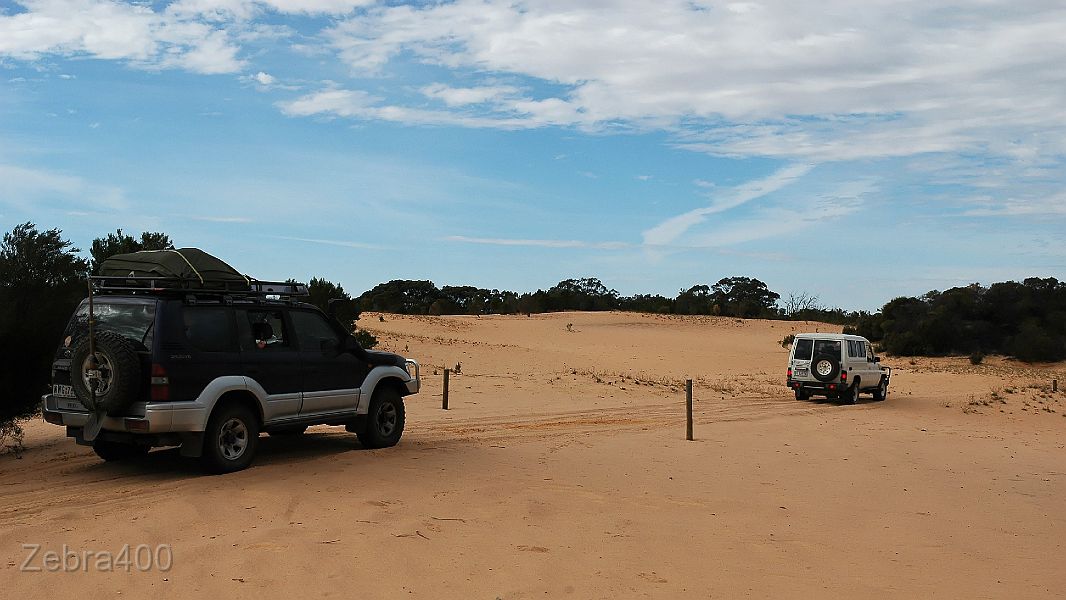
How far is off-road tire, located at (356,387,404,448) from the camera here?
1236 cm

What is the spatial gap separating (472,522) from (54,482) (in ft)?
15.9

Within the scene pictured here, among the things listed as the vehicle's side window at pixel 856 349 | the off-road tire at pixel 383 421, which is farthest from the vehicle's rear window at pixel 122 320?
the vehicle's side window at pixel 856 349

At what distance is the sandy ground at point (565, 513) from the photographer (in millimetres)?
6734

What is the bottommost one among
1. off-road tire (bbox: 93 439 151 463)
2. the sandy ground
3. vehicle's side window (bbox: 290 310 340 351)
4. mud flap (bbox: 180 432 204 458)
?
the sandy ground

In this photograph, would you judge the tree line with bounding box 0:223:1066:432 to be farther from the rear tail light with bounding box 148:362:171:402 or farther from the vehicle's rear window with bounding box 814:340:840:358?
the vehicle's rear window with bounding box 814:340:840:358

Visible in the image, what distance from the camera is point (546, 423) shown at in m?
17.1

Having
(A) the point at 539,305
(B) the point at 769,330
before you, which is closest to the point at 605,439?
(B) the point at 769,330

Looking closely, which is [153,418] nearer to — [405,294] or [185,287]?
[185,287]

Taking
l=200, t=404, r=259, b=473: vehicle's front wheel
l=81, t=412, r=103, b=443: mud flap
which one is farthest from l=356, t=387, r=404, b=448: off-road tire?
l=81, t=412, r=103, b=443: mud flap

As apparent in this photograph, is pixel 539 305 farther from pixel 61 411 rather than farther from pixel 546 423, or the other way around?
pixel 61 411

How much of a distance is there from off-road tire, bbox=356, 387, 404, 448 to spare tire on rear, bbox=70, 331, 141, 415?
3533mm

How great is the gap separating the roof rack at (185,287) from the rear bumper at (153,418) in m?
1.27

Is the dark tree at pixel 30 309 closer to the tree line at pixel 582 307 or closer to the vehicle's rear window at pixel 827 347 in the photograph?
the tree line at pixel 582 307

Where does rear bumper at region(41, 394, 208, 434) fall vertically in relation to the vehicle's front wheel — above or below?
above
